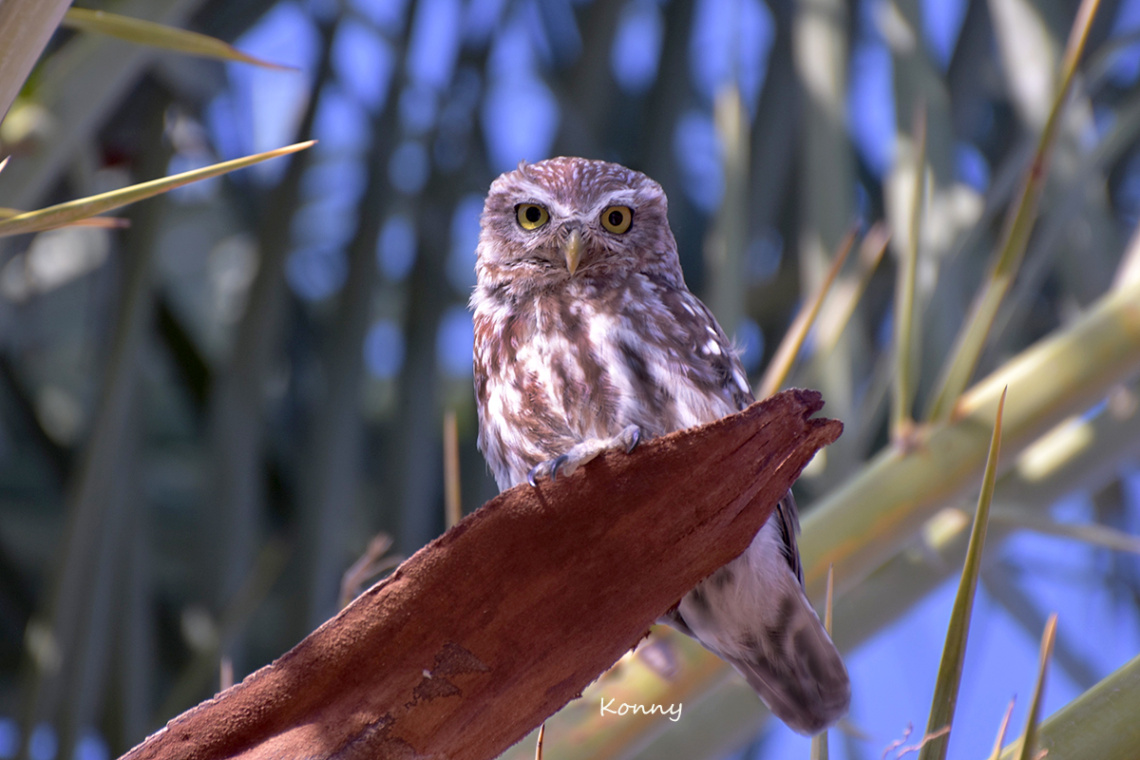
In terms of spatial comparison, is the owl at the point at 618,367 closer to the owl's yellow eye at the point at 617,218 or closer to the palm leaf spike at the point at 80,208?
the owl's yellow eye at the point at 617,218

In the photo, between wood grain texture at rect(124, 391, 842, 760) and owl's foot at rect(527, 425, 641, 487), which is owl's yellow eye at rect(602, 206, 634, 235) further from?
wood grain texture at rect(124, 391, 842, 760)

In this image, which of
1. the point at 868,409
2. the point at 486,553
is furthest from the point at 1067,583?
the point at 486,553

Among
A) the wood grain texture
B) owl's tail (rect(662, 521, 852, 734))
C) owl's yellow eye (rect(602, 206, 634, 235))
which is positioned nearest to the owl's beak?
owl's yellow eye (rect(602, 206, 634, 235))

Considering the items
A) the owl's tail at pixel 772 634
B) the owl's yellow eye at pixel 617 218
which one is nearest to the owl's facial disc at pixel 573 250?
the owl's yellow eye at pixel 617 218

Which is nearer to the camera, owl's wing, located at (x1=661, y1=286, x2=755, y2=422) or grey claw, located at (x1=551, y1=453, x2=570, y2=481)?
grey claw, located at (x1=551, y1=453, x2=570, y2=481)

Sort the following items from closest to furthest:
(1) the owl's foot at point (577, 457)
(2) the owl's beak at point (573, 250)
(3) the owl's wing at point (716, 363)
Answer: (1) the owl's foot at point (577, 457)
(3) the owl's wing at point (716, 363)
(2) the owl's beak at point (573, 250)

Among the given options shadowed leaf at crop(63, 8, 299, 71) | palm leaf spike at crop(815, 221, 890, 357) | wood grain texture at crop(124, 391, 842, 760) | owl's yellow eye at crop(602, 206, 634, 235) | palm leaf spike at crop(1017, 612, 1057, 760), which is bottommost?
palm leaf spike at crop(1017, 612, 1057, 760)
